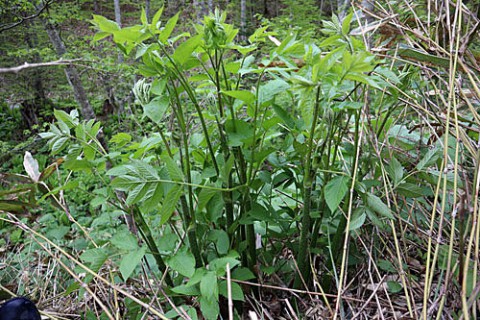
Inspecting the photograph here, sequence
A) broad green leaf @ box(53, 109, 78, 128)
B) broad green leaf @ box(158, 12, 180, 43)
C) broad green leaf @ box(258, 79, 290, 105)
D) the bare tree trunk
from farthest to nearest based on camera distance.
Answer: the bare tree trunk
broad green leaf @ box(53, 109, 78, 128)
broad green leaf @ box(258, 79, 290, 105)
broad green leaf @ box(158, 12, 180, 43)

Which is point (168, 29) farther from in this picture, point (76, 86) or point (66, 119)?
point (76, 86)

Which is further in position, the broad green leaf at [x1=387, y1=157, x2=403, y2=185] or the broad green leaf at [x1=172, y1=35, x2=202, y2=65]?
the broad green leaf at [x1=387, y1=157, x2=403, y2=185]

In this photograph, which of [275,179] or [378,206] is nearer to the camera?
[378,206]

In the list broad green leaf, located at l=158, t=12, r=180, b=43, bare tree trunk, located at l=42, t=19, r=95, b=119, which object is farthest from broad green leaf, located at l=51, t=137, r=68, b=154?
bare tree trunk, located at l=42, t=19, r=95, b=119

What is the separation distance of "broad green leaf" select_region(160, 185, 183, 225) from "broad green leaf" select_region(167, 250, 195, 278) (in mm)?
97

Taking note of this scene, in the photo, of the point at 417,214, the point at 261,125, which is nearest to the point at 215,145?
the point at 261,125

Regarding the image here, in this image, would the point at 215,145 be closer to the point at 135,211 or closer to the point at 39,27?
the point at 135,211

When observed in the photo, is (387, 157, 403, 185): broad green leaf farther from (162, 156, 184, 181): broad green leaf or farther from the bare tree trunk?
the bare tree trunk

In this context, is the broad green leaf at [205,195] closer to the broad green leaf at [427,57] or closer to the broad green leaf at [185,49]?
the broad green leaf at [185,49]

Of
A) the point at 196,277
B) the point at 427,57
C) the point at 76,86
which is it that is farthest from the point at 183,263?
the point at 76,86

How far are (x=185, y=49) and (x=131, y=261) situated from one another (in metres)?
0.47

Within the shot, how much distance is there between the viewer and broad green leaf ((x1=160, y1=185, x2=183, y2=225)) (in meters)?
0.83

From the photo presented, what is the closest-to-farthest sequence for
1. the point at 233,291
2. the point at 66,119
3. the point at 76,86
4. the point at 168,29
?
the point at 168,29, the point at 233,291, the point at 66,119, the point at 76,86

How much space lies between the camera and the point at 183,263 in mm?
854
